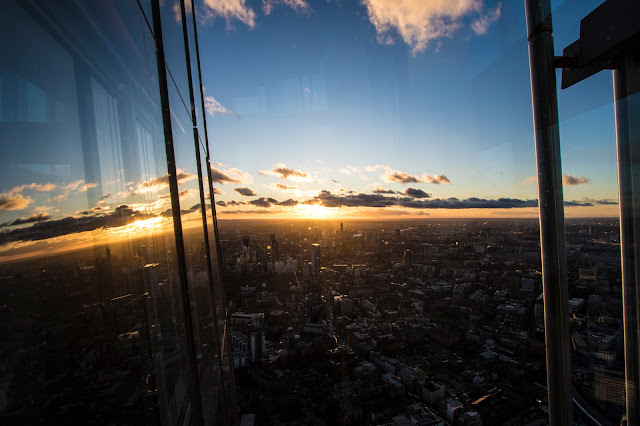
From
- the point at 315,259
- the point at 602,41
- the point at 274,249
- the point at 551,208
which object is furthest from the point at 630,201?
the point at 274,249

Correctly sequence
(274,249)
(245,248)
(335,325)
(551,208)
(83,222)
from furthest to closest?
1. (274,249)
2. (245,248)
3. (335,325)
4. (551,208)
5. (83,222)

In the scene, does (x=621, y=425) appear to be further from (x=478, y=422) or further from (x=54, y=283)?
(x=478, y=422)

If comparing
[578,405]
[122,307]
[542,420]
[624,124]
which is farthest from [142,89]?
[542,420]

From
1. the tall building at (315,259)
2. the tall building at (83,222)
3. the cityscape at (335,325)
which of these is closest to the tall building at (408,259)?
the cityscape at (335,325)

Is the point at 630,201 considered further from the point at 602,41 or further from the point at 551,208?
the point at 602,41

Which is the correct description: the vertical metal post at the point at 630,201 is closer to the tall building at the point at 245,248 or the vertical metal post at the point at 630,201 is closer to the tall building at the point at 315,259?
the tall building at the point at 245,248

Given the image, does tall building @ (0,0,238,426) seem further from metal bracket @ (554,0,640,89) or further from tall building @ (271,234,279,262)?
tall building @ (271,234,279,262)
